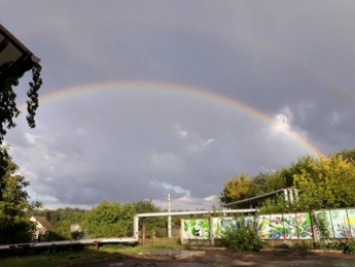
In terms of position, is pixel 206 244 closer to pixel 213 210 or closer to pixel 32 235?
pixel 213 210

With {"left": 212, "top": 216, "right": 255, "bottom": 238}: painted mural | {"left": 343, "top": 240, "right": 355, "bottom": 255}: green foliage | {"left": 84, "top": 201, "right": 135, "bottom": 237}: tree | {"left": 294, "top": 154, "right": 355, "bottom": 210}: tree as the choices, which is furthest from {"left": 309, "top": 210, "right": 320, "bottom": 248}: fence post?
{"left": 84, "top": 201, "right": 135, "bottom": 237}: tree

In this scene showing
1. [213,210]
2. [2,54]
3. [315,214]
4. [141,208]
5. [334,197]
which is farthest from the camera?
[141,208]

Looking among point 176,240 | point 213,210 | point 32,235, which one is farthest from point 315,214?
point 32,235

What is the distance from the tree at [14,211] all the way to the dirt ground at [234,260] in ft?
39.1

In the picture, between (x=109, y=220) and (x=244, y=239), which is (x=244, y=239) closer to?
(x=244, y=239)

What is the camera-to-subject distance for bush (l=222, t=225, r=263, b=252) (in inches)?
918

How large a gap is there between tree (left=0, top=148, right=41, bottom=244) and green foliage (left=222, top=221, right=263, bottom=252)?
1634cm

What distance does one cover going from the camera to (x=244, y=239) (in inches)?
931

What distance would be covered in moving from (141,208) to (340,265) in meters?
43.3

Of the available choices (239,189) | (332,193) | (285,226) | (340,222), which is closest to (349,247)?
(340,222)

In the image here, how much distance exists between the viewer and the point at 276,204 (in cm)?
2962

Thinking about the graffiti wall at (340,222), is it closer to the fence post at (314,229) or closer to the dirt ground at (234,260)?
the fence post at (314,229)

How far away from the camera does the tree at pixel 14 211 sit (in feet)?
88.7

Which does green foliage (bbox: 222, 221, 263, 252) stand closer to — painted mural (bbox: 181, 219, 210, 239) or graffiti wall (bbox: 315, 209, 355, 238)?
graffiti wall (bbox: 315, 209, 355, 238)
